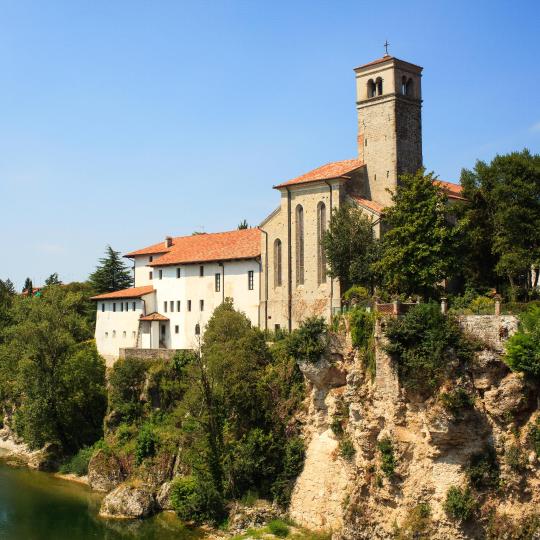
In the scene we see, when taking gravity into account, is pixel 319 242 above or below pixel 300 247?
above

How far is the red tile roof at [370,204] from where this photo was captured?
4435 cm

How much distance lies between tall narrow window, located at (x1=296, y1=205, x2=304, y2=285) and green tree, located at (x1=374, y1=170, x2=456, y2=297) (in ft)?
29.3

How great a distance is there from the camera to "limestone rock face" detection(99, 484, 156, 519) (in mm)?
40094

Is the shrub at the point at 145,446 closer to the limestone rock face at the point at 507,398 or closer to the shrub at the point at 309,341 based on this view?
the shrub at the point at 309,341

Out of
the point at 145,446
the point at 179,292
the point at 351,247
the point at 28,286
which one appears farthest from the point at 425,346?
the point at 28,286

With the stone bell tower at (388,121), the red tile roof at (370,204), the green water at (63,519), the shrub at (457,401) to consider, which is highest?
the stone bell tower at (388,121)

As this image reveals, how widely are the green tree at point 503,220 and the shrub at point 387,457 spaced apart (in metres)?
11.7

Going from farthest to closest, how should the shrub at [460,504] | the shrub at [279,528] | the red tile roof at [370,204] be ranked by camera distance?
1. the red tile roof at [370,204]
2. the shrub at [279,528]
3. the shrub at [460,504]

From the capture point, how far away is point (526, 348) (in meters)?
29.1

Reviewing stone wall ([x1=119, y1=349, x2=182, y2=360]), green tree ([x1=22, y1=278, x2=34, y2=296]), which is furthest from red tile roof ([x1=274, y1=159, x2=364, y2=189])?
green tree ([x1=22, y1=278, x2=34, y2=296])

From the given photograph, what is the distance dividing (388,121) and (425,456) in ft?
76.3

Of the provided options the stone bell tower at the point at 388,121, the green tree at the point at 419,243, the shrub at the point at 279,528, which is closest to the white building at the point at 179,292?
the stone bell tower at the point at 388,121

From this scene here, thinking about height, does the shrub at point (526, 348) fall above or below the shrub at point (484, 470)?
above

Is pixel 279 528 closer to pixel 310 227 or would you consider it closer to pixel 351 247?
pixel 351 247
